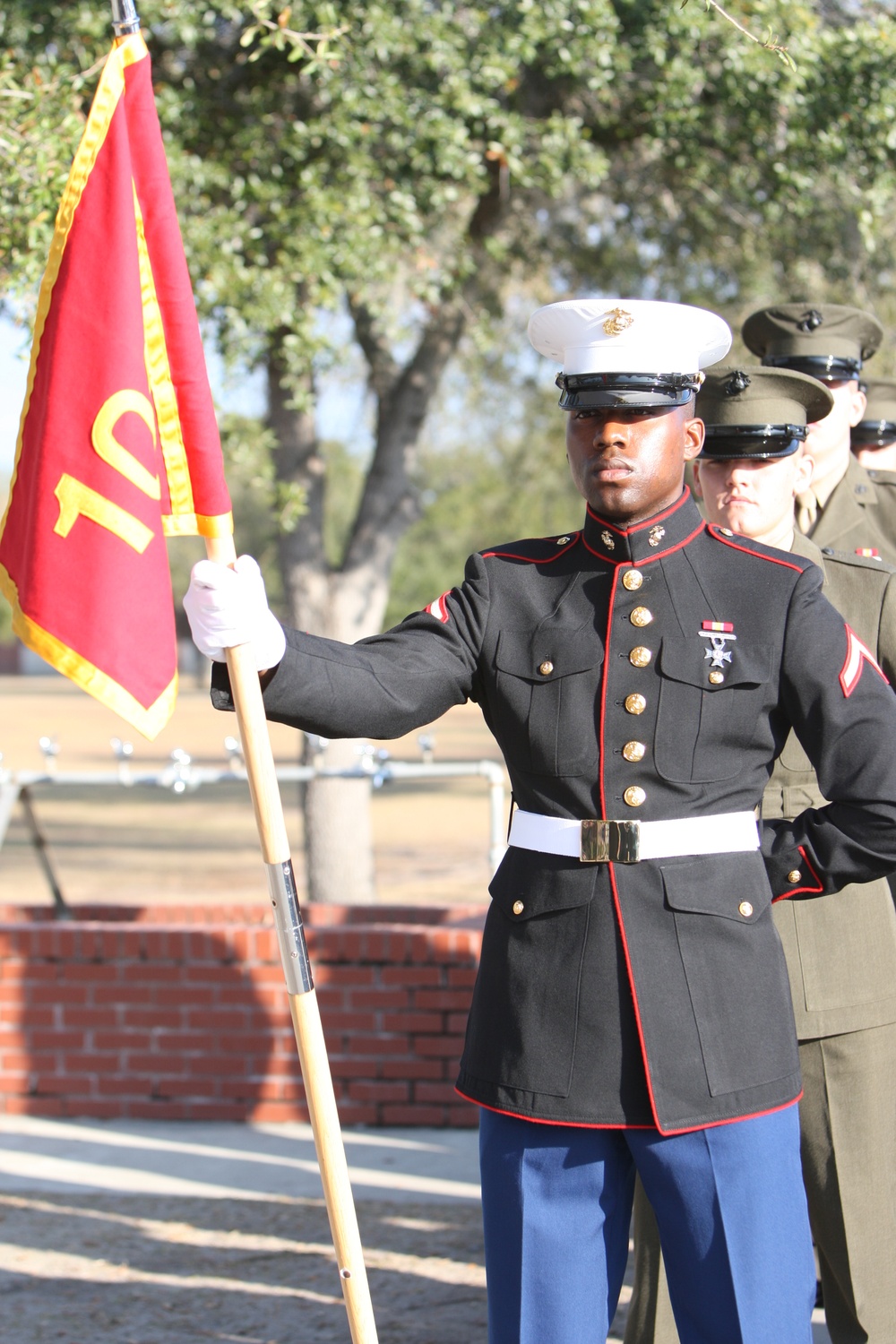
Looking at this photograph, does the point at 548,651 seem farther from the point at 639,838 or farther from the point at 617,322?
the point at 617,322

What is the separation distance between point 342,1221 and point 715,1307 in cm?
55

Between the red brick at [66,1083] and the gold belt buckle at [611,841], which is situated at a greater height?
the gold belt buckle at [611,841]

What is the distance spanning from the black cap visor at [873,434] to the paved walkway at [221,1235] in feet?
8.56

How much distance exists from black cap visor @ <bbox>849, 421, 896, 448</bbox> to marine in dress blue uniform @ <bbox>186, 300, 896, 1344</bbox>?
282cm

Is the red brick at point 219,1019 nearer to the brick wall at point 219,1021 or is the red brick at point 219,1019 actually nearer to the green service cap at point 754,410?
the brick wall at point 219,1021

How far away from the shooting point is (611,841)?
2.27 metres

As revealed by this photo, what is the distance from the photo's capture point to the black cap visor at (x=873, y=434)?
16.6 feet

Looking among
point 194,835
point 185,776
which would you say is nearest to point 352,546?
point 185,776

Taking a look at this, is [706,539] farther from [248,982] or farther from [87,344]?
[248,982]

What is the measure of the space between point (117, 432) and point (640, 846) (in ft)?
3.20

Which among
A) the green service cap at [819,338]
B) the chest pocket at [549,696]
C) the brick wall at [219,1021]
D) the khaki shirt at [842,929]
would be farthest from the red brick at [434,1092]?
the chest pocket at [549,696]

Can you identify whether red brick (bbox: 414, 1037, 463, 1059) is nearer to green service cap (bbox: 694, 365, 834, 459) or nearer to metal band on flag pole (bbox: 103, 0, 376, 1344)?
green service cap (bbox: 694, 365, 834, 459)

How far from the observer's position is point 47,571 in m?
2.22

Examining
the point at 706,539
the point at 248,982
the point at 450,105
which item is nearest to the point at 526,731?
the point at 706,539
